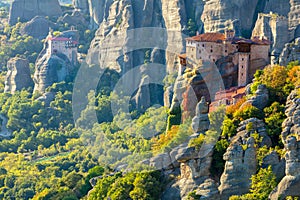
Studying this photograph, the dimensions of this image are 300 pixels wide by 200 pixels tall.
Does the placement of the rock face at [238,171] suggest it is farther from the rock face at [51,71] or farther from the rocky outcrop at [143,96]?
the rock face at [51,71]

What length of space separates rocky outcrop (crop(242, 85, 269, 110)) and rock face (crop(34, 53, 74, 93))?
51.5m

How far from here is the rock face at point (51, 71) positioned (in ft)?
322

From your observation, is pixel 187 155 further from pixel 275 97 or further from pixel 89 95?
pixel 89 95

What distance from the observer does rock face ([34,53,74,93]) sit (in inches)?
3866

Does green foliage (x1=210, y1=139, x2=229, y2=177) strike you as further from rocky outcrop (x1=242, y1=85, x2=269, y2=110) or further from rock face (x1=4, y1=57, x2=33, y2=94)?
rock face (x1=4, y1=57, x2=33, y2=94)

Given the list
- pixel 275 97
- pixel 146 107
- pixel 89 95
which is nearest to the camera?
pixel 275 97

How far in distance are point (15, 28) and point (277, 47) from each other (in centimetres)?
5427

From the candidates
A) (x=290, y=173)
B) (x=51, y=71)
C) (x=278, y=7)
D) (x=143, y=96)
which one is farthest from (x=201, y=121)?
(x=51, y=71)

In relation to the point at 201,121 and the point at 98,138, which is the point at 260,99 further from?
the point at 98,138

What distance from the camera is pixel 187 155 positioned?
1806 inches

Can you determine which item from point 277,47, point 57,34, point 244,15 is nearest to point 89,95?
point 57,34

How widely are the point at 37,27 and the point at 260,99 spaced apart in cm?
6736

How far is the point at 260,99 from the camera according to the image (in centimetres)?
4841

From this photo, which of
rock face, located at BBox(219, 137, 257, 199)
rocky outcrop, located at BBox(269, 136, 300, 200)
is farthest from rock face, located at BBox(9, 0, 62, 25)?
rocky outcrop, located at BBox(269, 136, 300, 200)
